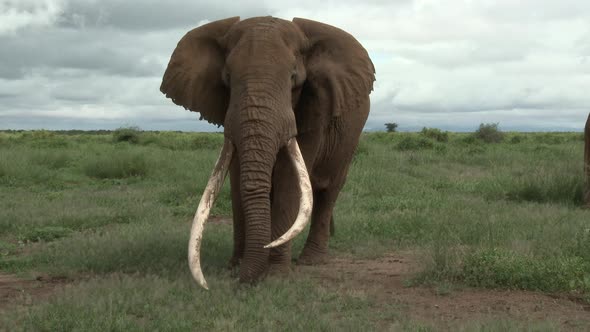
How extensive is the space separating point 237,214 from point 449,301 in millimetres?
2079

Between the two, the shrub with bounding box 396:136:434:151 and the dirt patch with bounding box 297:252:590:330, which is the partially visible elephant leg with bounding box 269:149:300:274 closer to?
the dirt patch with bounding box 297:252:590:330

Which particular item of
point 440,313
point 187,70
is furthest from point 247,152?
point 440,313

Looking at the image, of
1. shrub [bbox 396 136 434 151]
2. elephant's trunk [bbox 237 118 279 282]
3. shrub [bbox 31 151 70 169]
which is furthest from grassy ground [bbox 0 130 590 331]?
shrub [bbox 396 136 434 151]

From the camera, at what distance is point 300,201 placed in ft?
17.8

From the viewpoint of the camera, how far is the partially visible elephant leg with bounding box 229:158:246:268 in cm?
608

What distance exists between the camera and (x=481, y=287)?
588cm

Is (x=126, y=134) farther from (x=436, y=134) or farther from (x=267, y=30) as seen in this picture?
(x=267, y=30)

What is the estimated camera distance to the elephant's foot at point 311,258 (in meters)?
7.13

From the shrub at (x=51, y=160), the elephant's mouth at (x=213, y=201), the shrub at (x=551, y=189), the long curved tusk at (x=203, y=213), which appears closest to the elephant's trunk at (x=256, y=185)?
the elephant's mouth at (x=213, y=201)

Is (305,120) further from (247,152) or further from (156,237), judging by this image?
(156,237)

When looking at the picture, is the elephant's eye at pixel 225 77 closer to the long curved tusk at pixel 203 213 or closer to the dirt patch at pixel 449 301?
the long curved tusk at pixel 203 213

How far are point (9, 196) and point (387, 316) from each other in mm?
9079

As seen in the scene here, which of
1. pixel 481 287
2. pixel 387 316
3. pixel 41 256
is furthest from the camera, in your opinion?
pixel 41 256

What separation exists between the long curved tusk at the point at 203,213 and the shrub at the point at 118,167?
9.82 meters
